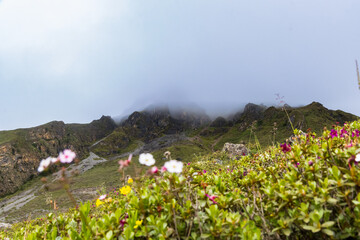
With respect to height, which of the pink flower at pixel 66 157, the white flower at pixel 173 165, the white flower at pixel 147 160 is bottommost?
the white flower at pixel 173 165

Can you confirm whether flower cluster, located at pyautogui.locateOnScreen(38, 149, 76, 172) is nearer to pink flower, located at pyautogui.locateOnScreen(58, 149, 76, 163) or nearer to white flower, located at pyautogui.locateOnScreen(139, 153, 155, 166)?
pink flower, located at pyautogui.locateOnScreen(58, 149, 76, 163)

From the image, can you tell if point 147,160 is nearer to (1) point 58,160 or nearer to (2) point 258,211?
(1) point 58,160

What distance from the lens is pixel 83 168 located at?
198000mm

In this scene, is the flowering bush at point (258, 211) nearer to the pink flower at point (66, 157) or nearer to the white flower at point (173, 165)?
the white flower at point (173, 165)

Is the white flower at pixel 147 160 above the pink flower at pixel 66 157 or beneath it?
beneath

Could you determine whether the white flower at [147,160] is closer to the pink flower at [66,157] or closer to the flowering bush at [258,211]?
the flowering bush at [258,211]

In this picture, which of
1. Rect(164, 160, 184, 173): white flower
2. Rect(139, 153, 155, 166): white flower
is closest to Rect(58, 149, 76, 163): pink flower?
Rect(139, 153, 155, 166): white flower

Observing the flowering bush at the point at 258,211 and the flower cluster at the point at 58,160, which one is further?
the flower cluster at the point at 58,160

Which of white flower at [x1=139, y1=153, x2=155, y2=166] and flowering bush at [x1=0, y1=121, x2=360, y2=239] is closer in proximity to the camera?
flowering bush at [x1=0, y1=121, x2=360, y2=239]

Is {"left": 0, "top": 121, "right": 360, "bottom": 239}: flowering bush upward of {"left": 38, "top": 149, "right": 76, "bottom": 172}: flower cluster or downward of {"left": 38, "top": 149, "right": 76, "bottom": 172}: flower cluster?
downward

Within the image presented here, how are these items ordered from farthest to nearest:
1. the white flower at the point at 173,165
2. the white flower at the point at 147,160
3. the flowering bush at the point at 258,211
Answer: the white flower at the point at 147,160, the white flower at the point at 173,165, the flowering bush at the point at 258,211

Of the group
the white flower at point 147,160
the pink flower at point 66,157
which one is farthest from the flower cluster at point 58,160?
the white flower at point 147,160

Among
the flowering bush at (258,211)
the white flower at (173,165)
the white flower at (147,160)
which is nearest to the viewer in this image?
the flowering bush at (258,211)

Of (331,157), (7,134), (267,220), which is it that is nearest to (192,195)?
(267,220)
